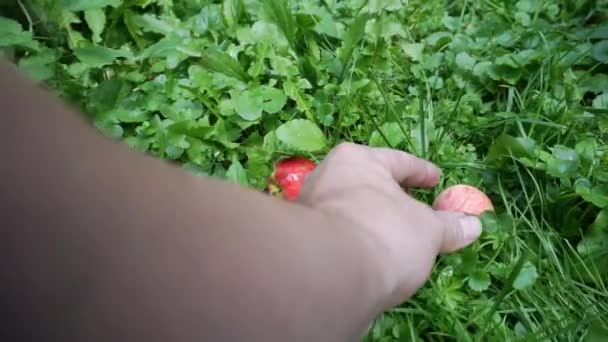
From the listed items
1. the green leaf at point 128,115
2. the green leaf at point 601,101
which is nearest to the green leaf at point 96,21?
the green leaf at point 128,115

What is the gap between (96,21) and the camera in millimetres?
1926

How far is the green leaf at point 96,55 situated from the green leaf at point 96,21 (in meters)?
0.10

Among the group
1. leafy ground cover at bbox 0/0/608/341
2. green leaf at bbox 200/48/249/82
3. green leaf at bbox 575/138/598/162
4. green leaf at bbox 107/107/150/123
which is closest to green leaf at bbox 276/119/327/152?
leafy ground cover at bbox 0/0/608/341

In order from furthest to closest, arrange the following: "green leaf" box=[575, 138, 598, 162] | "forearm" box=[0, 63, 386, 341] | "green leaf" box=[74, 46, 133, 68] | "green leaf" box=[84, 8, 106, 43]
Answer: "green leaf" box=[84, 8, 106, 43] → "green leaf" box=[74, 46, 133, 68] → "green leaf" box=[575, 138, 598, 162] → "forearm" box=[0, 63, 386, 341]

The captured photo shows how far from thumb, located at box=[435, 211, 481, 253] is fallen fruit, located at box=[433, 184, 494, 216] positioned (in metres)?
0.06

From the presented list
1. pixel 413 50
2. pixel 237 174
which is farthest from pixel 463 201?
pixel 413 50

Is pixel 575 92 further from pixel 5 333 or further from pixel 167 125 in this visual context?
pixel 5 333

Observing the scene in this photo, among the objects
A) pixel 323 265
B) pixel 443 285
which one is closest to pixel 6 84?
pixel 323 265

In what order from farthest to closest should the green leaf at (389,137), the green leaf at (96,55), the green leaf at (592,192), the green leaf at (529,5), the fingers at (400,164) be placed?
the green leaf at (529,5), the green leaf at (96,55), the green leaf at (389,137), the green leaf at (592,192), the fingers at (400,164)

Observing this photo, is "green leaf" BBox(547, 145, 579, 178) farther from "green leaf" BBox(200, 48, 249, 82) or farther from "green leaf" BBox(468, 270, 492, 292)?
"green leaf" BBox(200, 48, 249, 82)

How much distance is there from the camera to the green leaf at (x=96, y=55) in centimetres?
181

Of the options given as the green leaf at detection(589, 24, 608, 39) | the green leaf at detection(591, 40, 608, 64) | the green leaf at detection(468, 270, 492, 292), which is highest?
the green leaf at detection(589, 24, 608, 39)

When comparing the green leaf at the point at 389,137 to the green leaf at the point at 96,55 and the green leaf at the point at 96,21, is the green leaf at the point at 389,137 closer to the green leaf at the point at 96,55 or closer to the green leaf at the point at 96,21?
the green leaf at the point at 96,55

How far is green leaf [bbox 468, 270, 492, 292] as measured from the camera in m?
1.38
